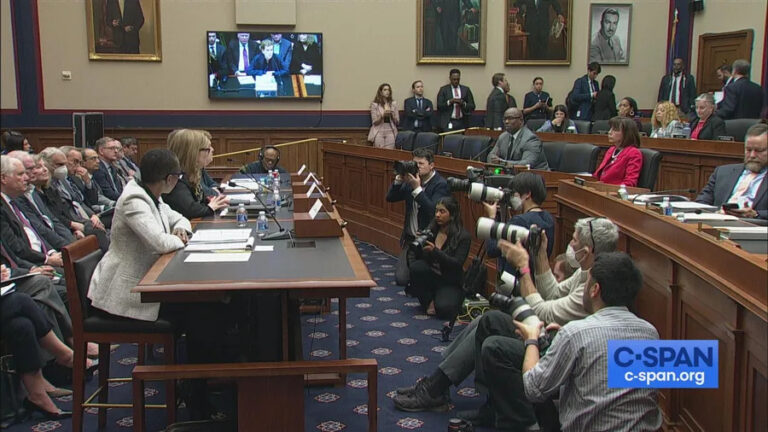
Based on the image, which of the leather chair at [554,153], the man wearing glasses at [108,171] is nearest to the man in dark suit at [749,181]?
the leather chair at [554,153]

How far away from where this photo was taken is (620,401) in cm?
251

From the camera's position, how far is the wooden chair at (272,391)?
3.11 metres

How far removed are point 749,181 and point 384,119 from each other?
8.05 m

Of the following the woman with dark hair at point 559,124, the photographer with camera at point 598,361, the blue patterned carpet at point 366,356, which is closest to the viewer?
the photographer with camera at point 598,361

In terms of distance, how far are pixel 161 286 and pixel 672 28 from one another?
457 inches

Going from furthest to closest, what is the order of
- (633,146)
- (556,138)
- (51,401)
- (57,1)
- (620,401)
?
1. (57,1)
2. (556,138)
3. (633,146)
4. (51,401)
5. (620,401)

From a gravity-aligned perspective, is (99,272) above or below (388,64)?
below

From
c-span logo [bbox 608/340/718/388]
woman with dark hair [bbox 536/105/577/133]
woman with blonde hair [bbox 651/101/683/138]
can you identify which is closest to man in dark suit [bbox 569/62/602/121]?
woman with dark hair [bbox 536/105/577/133]

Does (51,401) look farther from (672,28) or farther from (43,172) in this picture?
(672,28)

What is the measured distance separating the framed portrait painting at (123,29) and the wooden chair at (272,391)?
9.51 meters

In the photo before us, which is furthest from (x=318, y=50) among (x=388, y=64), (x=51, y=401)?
(x=51, y=401)

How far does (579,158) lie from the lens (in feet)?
20.6

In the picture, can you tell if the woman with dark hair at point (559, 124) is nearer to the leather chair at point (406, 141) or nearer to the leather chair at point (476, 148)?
the leather chair at point (406, 141)

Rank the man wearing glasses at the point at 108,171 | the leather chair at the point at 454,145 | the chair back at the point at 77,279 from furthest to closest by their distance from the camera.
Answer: the leather chair at the point at 454,145 < the man wearing glasses at the point at 108,171 < the chair back at the point at 77,279
